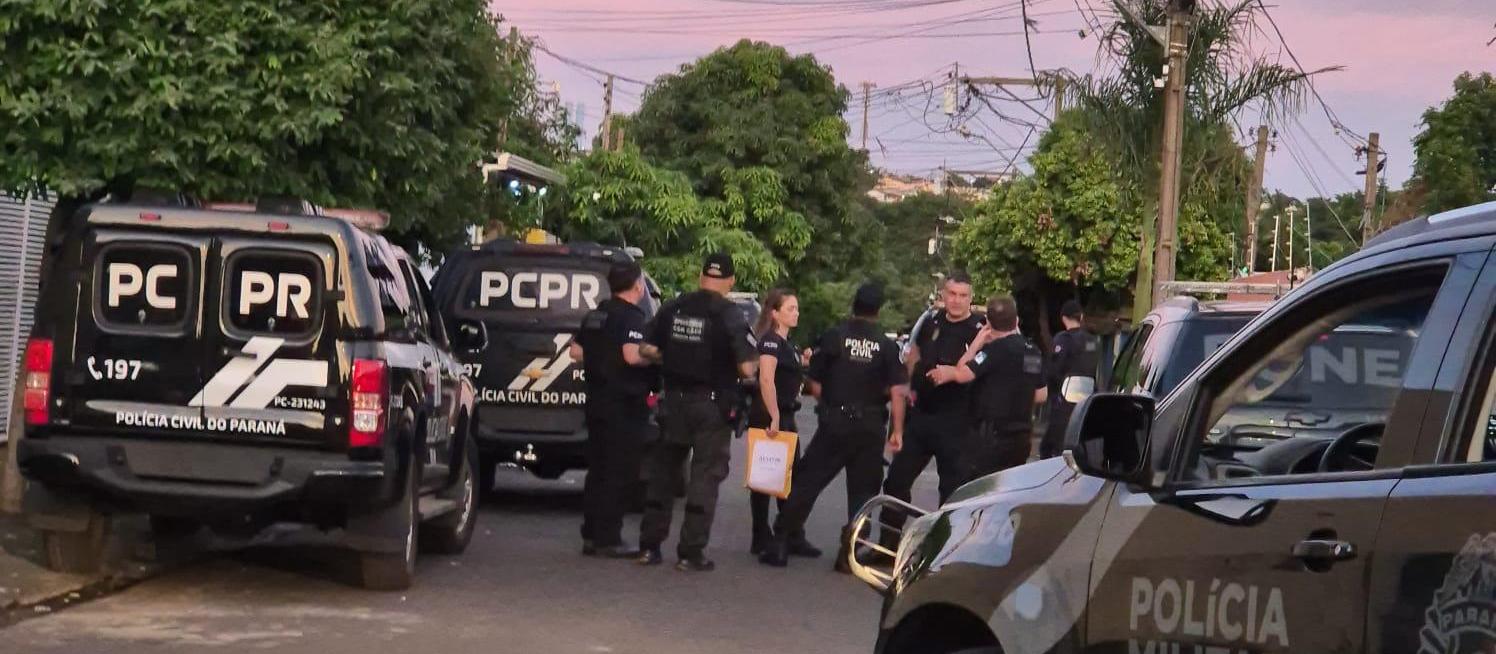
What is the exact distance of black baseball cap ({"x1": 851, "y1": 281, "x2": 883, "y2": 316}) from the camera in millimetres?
12148

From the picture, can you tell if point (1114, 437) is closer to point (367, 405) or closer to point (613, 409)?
point (367, 405)

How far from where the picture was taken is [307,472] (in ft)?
31.1

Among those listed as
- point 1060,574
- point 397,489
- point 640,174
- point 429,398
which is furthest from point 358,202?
point 640,174

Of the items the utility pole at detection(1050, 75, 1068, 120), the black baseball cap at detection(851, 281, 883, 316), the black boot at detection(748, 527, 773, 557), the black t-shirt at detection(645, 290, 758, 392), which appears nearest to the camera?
the black t-shirt at detection(645, 290, 758, 392)

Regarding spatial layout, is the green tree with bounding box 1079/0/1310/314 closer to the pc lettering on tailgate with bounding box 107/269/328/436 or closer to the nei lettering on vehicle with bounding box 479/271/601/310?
the nei lettering on vehicle with bounding box 479/271/601/310

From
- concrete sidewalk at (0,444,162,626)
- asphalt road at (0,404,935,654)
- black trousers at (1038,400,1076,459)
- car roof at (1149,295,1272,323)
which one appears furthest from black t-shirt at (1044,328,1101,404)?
concrete sidewalk at (0,444,162,626)

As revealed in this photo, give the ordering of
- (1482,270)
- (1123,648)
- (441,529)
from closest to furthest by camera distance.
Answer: (1482,270)
(1123,648)
(441,529)

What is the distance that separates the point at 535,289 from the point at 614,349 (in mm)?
2454

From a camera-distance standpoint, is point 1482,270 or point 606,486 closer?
point 1482,270

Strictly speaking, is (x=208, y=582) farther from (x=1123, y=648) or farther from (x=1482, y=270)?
(x=1482, y=270)

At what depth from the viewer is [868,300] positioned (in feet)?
40.1

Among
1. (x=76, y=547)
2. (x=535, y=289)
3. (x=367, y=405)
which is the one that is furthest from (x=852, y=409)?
(x=76, y=547)

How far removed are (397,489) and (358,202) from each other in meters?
2.97

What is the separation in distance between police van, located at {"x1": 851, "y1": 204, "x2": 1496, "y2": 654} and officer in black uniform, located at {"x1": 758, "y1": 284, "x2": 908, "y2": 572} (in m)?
6.89
